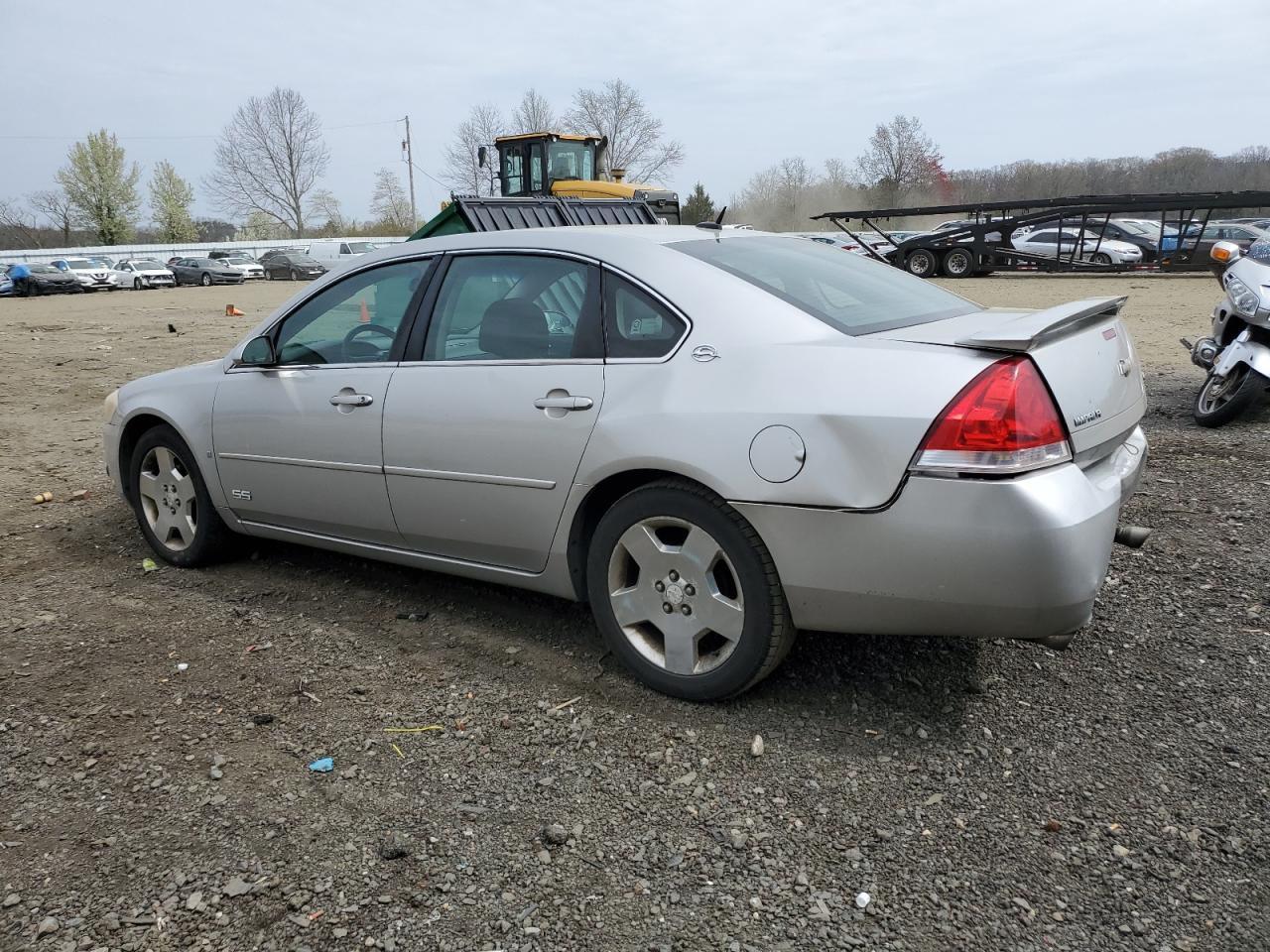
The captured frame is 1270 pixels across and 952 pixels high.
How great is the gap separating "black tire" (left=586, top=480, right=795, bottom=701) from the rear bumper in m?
0.06

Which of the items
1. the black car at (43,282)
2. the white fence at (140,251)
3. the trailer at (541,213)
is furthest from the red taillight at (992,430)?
the white fence at (140,251)

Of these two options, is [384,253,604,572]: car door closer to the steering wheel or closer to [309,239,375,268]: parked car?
the steering wheel

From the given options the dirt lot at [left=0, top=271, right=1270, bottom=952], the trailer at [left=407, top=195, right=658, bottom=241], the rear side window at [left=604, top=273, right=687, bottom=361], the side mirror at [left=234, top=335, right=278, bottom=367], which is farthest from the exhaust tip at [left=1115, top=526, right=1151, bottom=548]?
the trailer at [left=407, top=195, right=658, bottom=241]

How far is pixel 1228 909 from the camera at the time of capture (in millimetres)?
2219

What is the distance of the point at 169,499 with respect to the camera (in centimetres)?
479

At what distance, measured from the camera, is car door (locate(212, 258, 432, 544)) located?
3918 mm

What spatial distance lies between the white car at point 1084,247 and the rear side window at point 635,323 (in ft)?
75.6

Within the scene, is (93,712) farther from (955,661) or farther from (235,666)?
(955,661)

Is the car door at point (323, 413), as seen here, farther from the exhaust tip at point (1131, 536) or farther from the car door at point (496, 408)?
the exhaust tip at point (1131, 536)

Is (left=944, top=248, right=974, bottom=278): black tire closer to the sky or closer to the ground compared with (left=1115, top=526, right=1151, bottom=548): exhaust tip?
closer to the sky

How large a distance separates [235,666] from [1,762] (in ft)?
2.61

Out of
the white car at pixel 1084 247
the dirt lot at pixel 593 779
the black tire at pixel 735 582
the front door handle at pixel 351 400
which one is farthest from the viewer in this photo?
the white car at pixel 1084 247

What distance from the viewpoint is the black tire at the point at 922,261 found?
87.3 ft

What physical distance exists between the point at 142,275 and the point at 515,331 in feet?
144
